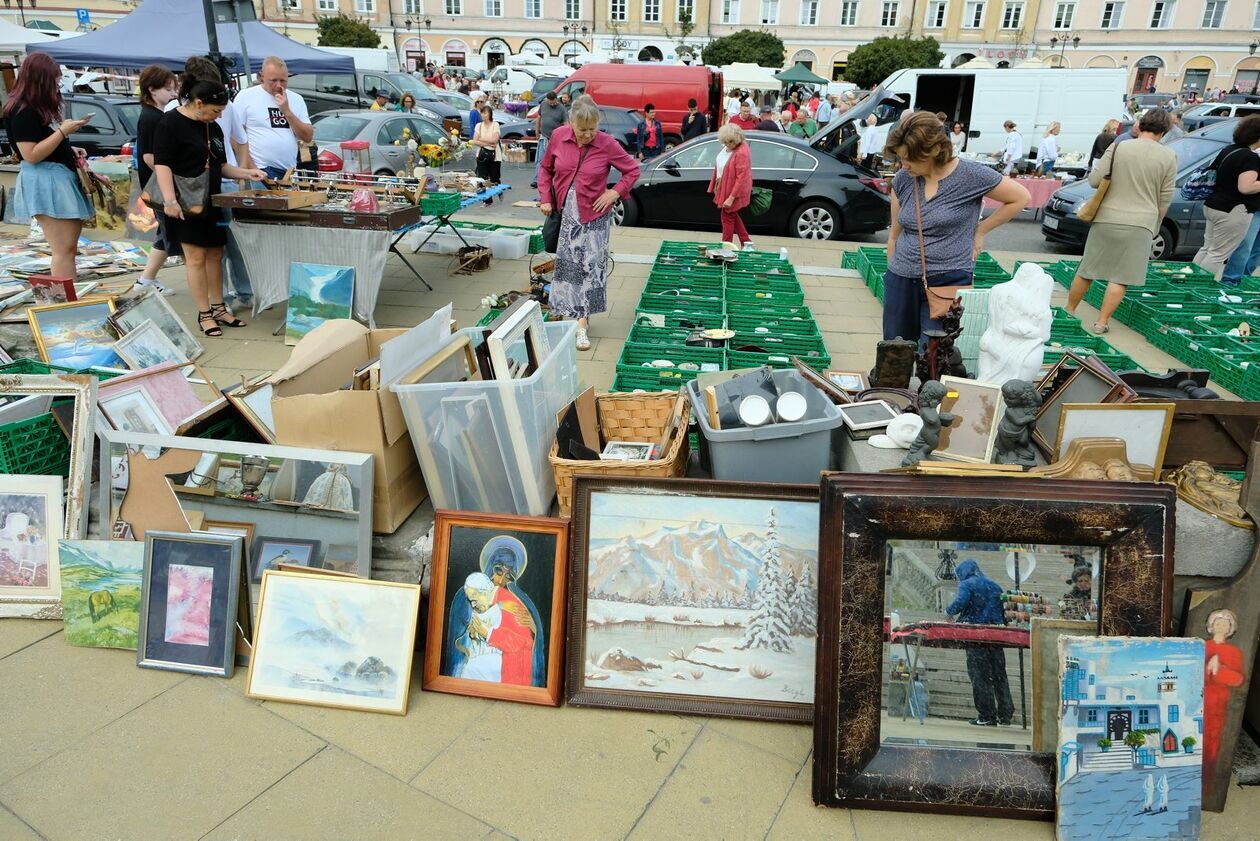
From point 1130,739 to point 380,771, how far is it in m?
2.11

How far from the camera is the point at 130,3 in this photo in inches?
1860

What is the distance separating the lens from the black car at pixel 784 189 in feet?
33.7

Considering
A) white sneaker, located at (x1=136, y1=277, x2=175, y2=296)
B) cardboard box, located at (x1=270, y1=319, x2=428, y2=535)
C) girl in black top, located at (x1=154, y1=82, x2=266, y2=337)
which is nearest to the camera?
cardboard box, located at (x1=270, y1=319, x2=428, y2=535)

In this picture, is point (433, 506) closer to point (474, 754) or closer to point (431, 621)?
point (431, 621)

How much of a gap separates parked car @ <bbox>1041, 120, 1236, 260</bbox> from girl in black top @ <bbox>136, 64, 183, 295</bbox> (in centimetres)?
890

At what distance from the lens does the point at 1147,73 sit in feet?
171

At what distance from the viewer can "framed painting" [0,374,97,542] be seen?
124 inches

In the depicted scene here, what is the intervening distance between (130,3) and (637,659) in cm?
5882

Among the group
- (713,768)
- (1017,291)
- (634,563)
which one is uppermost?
(1017,291)

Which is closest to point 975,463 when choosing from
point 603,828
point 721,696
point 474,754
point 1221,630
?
point 1221,630

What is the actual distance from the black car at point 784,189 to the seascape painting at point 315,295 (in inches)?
215

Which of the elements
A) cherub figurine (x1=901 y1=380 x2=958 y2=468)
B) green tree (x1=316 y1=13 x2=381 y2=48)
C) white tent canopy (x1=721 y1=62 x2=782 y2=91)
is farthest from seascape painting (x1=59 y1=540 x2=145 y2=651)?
green tree (x1=316 y1=13 x2=381 y2=48)

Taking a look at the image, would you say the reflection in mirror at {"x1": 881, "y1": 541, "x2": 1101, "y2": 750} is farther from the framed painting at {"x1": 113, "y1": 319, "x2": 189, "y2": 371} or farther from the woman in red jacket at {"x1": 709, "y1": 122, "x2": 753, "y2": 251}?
the woman in red jacket at {"x1": 709, "y1": 122, "x2": 753, "y2": 251}

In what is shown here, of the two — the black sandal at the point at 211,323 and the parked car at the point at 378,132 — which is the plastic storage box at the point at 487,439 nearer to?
the black sandal at the point at 211,323
